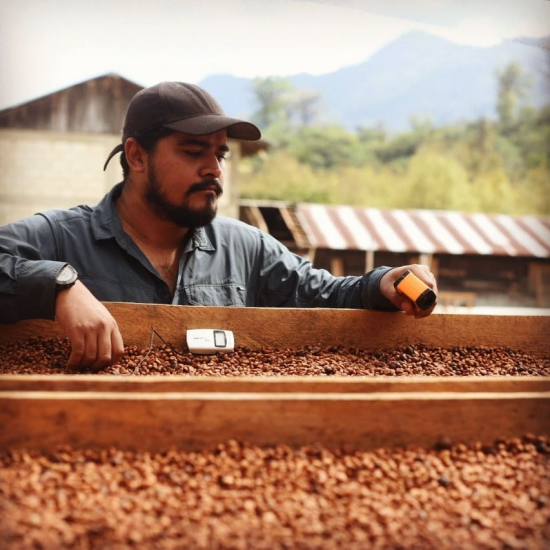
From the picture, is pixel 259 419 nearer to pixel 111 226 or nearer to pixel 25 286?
pixel 25 286

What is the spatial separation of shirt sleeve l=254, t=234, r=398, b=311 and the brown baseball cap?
21.9 inches

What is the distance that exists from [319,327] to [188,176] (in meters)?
0.73

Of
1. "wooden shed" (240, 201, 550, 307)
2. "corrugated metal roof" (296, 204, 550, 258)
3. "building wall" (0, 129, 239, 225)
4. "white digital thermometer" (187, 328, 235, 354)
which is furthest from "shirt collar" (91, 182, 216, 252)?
"building wall" (0, 129, 239, 225)

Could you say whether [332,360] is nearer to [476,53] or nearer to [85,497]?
[85,497]

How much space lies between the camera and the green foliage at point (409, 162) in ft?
91.7

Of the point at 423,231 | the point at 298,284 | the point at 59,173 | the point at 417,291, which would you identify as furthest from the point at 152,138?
the point at 423,231

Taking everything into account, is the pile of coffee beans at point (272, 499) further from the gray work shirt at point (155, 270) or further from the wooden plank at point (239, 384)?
the gray work shirt at point (155, 270)

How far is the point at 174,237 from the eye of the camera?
221 centimetres

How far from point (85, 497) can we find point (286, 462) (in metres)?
0.31

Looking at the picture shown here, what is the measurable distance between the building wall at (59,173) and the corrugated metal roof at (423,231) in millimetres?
1761

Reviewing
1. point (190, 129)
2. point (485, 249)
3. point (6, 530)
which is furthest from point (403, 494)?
point (485, 249)

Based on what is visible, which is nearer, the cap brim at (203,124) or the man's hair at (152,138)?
the cap brim at (203,124)

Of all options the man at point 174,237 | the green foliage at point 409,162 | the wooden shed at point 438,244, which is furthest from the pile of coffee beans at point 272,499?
the green foliage at point 409,162

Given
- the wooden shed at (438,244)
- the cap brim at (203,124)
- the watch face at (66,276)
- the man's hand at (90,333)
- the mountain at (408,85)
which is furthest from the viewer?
the mountain at (408,85)
